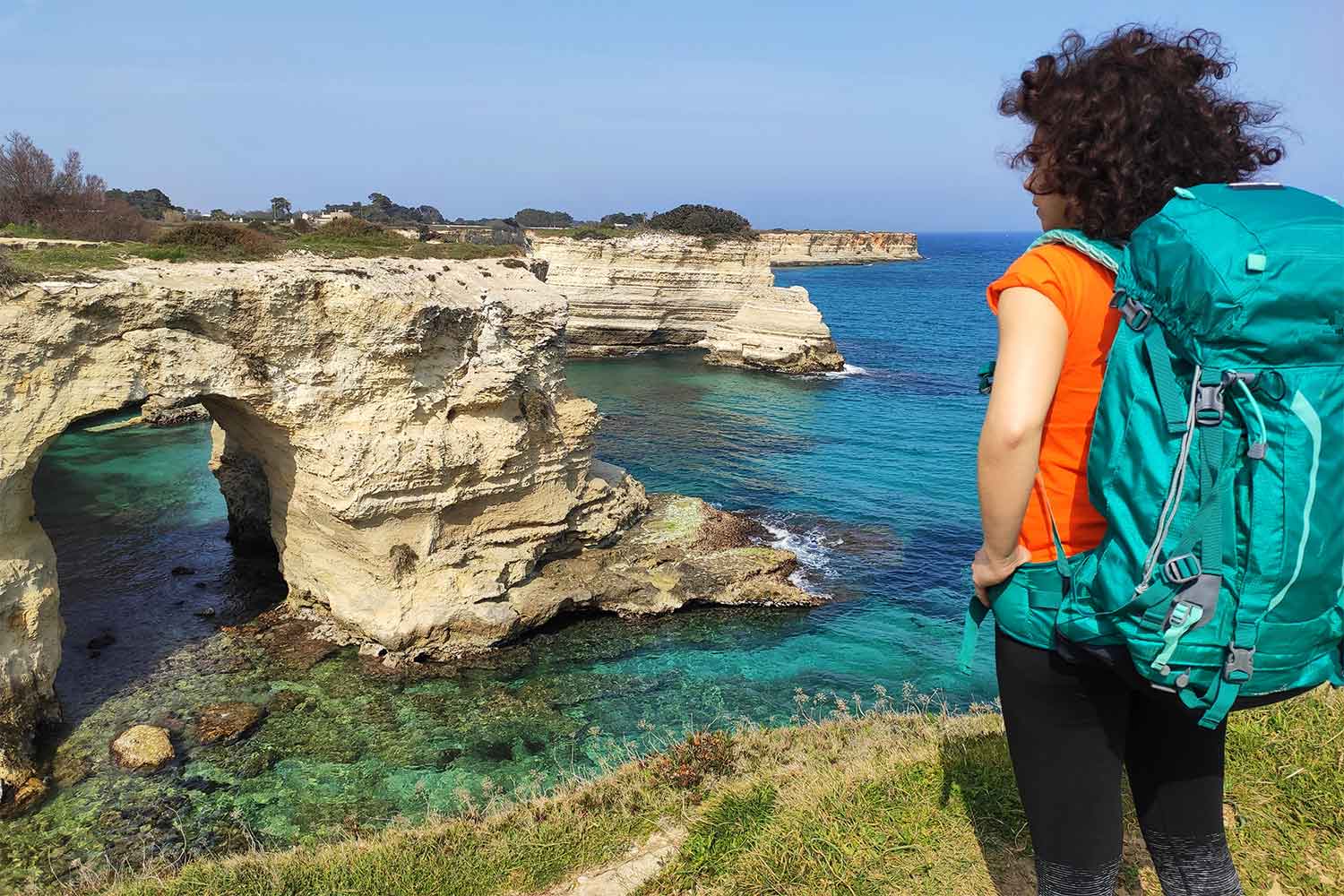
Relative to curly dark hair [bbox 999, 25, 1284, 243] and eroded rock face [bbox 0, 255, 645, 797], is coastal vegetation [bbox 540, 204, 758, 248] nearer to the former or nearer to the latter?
eroded rock face [bbox 0, 255, 645, 797]

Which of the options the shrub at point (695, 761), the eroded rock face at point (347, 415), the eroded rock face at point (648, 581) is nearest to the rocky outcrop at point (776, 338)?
the eroded rock face at point (648, 581)

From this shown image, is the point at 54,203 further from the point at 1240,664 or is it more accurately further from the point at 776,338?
Answer: the point at 776,338

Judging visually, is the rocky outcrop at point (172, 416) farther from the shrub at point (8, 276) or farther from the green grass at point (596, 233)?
the green grass at point (596, 233)

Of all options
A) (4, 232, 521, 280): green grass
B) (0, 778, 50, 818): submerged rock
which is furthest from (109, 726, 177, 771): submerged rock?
(4, 232, 521, 280): green grass

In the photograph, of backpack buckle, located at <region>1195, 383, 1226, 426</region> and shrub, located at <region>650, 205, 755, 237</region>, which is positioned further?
shrub, located at <region>650, 205, 755, 237</region>

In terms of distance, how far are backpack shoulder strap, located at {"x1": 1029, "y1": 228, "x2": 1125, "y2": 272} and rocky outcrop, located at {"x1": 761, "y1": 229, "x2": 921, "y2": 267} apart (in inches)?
4798

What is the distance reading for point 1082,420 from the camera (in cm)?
236

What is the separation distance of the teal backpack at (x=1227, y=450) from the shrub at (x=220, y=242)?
14894 millimetres

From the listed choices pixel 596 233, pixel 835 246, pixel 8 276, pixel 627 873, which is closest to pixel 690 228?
pixel 596 233

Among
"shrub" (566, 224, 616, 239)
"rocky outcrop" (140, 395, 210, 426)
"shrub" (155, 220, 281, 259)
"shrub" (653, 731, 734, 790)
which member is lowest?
"rocky outcrop" (140, 395, 210, 426)

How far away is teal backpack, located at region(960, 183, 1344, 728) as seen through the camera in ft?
6.37

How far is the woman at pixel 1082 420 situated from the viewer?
228 centimetres

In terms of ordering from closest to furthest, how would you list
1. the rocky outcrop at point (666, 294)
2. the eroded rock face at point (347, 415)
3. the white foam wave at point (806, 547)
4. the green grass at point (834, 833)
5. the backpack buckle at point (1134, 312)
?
the backpack buckle at point (1134, 312), the green grass at point (834, 833), the eroded rock face at point (347, 415), the white foam wave at point (806, 547), the rocky outcrop at point (666, 294)

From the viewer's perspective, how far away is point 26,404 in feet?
34.1
